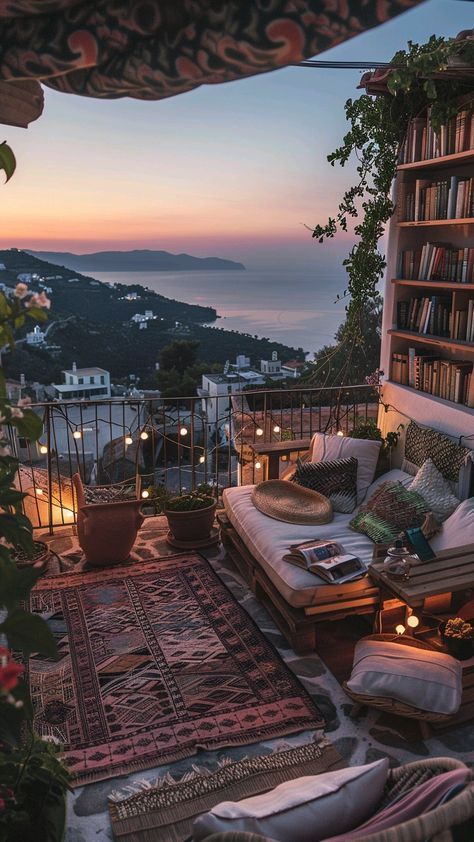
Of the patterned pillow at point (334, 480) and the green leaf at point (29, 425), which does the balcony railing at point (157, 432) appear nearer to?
the patterned pillow at point (334, 480)

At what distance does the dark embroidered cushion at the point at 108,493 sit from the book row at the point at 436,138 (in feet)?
9.87

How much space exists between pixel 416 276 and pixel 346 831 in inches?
152

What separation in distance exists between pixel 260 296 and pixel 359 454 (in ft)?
28.8

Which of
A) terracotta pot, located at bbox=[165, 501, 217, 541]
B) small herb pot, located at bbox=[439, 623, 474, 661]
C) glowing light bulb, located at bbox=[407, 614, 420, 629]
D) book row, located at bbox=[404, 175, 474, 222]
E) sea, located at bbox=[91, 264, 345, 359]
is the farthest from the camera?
sea, located at bbox=[91, 264, 345, 359]

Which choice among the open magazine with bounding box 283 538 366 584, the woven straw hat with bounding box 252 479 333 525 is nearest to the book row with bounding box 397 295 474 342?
the woven straw hat with bounding box 252 479 333 525

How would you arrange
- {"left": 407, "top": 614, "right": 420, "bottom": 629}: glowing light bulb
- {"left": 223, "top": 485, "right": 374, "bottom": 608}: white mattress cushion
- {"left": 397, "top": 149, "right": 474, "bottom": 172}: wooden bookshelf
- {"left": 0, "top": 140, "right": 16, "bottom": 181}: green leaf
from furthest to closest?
{"left": 397, "top": 149, "right": 474, "bottom": 172}: wooden bookshelf < {"left": 223, "top": 485, "right": 374, "bottom": 608}: white mattress cushion < {"left": 407, "top": 614, "right": 420, "bottom": 629}: glowing light bulb < {"left": 0, "top": 140, "right": 16, "bottom": 181}: green leaf

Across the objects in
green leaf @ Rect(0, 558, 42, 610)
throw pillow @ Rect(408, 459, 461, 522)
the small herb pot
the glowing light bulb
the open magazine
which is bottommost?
the small herb pot

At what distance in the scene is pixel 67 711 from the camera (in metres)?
2.85

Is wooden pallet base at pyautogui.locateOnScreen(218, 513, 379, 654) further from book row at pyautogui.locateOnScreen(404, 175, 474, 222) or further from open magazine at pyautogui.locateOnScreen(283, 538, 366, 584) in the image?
book row at pyautogui.locateOnScreen(404, 175, 474, 222)

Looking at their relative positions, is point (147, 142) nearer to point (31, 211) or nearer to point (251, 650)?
point (31, 211)

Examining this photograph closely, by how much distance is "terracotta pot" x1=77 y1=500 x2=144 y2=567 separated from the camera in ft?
13.6

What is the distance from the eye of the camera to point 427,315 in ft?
14.5

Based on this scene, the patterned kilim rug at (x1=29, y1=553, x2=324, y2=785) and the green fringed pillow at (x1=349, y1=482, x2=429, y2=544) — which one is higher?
the green fringed pillow at (x1=349, y1=482, x2=429, y2=544)

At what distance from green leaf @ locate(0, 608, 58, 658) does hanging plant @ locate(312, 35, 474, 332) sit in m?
3.78
